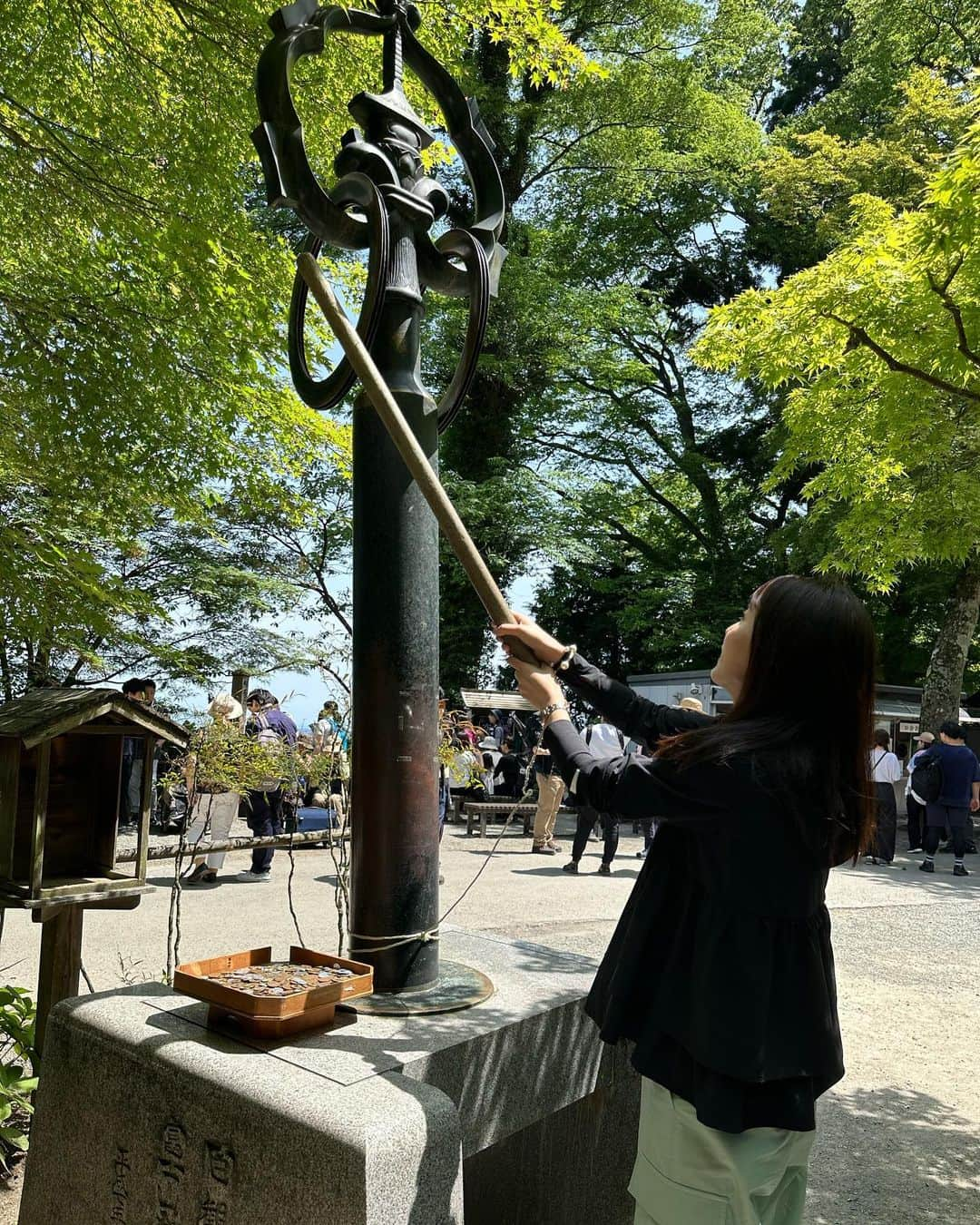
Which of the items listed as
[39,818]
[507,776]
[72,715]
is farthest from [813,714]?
[507,776]

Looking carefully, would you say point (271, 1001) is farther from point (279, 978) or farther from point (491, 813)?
point (491, 813)

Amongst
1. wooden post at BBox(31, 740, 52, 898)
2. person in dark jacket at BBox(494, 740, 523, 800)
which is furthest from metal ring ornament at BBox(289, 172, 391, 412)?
person in dark jacket at BBox(494, 740, 523, 800)

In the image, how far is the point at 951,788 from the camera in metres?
11.9

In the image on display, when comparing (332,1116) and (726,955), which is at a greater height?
(726,955)

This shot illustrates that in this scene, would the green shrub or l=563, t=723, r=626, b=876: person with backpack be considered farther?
l=563, t=723, r=626, b=876: person with backpack

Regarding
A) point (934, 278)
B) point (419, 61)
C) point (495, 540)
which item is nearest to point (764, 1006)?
point (419, 61)

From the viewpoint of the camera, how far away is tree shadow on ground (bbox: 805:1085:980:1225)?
139 inches

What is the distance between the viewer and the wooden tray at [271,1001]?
2395 millimetres

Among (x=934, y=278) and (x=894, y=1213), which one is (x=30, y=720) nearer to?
(x=894, y=1213)

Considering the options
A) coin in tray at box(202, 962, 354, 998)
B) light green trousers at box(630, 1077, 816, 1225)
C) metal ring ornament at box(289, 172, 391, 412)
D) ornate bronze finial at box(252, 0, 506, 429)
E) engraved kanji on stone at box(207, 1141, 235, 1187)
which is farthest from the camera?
ornate bronze finial at box(252, 0, 506, 429)

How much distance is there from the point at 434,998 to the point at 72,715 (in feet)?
5.15

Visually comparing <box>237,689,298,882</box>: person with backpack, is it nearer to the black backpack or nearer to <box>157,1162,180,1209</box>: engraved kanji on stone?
<box>157,1162,180,1209</box>: engraved kanji on stone

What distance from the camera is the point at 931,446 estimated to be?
22.1 ft

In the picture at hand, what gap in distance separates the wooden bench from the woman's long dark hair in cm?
1002
